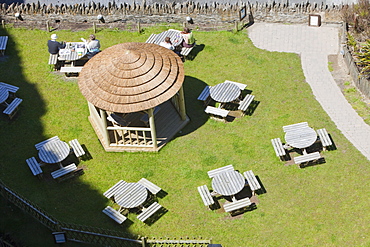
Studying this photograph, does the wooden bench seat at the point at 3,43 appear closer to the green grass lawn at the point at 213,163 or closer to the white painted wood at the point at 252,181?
the green grass lawn at the point at 213,163

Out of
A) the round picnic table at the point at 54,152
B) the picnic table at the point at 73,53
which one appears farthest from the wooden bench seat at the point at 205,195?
the picnic table at the point at 73,53

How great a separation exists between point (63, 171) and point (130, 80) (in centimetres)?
492

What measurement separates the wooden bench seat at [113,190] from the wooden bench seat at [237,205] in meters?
4.49

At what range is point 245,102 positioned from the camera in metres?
27.8

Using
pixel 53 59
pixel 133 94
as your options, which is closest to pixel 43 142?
pixel 133 94

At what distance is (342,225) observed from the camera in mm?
22359

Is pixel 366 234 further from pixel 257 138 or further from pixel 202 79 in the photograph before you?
pixel 202 79

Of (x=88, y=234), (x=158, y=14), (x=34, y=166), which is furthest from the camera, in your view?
(x=158, y=14)

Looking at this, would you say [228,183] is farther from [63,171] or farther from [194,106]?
[63,171]

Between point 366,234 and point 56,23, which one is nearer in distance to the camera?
point 366,234

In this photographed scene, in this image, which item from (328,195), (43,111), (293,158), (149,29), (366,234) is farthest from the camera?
(149,29)

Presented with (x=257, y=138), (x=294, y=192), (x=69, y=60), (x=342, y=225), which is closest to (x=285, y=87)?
(x=257, y=138)

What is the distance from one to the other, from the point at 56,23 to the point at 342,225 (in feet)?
70.1

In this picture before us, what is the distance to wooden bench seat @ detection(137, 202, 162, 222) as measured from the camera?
22.9 m
